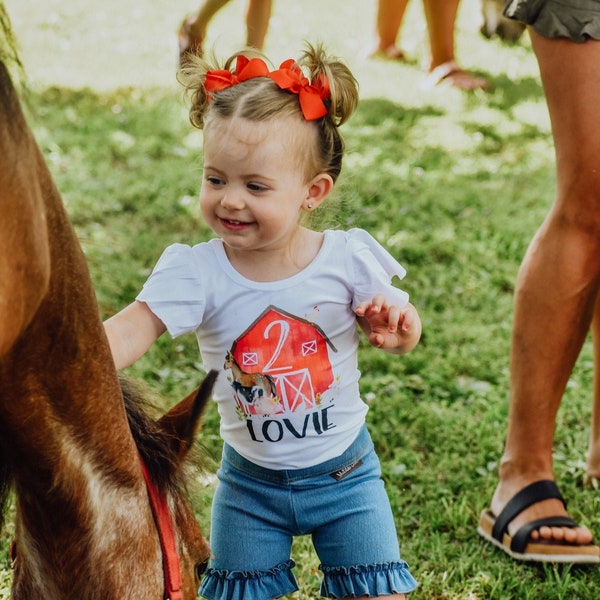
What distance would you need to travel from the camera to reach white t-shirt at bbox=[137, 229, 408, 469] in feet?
7.04

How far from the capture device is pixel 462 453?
12.4 ft

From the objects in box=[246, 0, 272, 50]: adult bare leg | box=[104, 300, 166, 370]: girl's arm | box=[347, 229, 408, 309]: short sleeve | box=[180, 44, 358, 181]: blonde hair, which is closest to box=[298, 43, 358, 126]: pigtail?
box=[180, 44, 358, 181]: blonde hair

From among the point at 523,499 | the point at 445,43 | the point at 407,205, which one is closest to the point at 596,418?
the point at 523,499

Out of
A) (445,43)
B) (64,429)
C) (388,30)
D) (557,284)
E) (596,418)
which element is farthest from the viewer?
(388,30)

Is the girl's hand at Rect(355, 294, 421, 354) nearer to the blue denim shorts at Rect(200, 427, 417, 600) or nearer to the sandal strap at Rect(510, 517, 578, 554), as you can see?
Result: the blue denim shorts at Rect(200, 427, 417, 600)

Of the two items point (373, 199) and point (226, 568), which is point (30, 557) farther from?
point (373, 199)

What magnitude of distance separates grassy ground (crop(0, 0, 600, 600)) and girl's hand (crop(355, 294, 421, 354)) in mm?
423

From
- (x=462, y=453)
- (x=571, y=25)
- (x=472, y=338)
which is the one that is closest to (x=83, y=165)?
(x=472, y=338)

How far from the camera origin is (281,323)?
7.06ft

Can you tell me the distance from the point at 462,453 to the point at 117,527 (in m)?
2.39

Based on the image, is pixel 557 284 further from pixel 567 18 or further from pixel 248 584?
pixel 248 584

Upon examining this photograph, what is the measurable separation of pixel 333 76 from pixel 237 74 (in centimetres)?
22

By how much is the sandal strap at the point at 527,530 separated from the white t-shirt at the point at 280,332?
1128mm

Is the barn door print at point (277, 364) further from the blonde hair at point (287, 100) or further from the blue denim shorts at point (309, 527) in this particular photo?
the blonde hair at point (287, 100)
